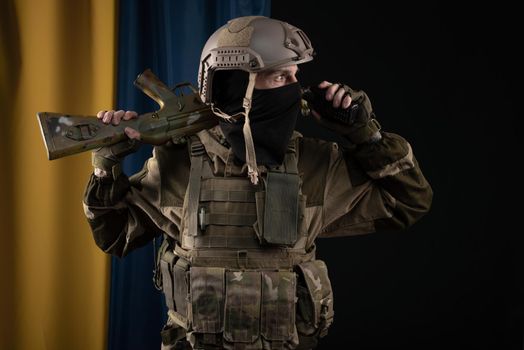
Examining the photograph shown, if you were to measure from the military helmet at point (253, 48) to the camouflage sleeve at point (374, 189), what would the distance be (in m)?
0.29

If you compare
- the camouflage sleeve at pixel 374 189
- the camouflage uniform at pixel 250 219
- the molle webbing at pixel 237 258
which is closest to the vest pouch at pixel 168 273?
the camouflage uniform at pixel 250 219

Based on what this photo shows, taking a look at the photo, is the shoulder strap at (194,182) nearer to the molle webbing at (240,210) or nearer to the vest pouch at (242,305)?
the molle webbing at (240,210)

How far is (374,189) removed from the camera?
1878 millimetres

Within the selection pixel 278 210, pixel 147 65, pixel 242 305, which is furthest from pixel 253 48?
pixel 147 65

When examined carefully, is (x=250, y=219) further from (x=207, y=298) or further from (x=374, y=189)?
(x=374, y=189)

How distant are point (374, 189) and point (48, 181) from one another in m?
1.13

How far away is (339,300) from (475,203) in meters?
0.62

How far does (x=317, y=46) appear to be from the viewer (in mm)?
2674

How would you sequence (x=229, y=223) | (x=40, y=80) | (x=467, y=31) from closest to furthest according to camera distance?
1. (x=229, y=223)
2. (x=40, y=80)
3. (x=467, y=31)

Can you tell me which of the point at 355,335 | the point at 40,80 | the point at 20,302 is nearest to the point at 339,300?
the point at 355,335

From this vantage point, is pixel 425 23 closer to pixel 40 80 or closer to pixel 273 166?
pixel 273 166

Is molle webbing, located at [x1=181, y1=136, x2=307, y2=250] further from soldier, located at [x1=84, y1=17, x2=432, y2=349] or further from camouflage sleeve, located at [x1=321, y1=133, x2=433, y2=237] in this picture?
camouflage sleeve, located at [x1=321, y1=133, x2=433, y2=237]

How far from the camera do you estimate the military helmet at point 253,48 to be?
172 cm

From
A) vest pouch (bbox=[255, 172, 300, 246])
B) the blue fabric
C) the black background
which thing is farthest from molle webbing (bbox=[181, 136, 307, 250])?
the black background
